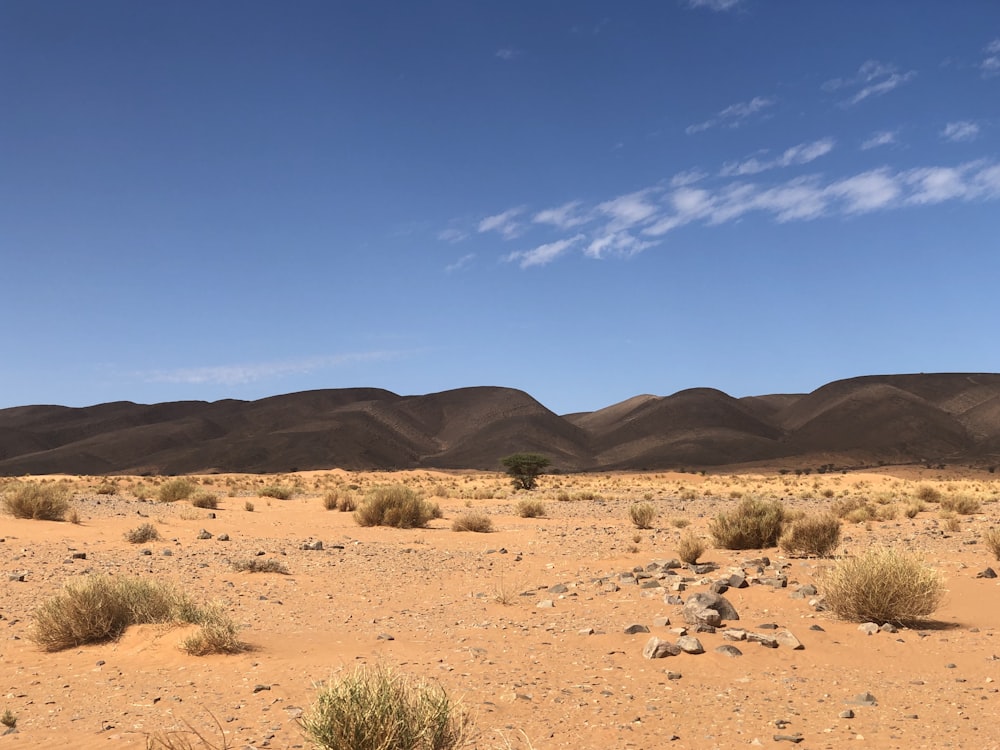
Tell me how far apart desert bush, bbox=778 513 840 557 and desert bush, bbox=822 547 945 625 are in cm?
532

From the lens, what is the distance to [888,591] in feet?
31.3

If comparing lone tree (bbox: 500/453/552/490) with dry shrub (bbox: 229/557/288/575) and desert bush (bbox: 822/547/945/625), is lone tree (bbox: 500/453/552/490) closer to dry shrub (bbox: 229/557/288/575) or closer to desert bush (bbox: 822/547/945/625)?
dry shrub (bbox: 229/557/288/575)

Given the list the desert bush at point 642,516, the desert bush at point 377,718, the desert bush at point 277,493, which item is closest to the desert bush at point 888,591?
the desert bush at point 377,718

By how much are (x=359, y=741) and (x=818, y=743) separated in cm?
353

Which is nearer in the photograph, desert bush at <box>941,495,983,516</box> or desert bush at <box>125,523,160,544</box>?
desert bush at <box>125,523,160,544</box>

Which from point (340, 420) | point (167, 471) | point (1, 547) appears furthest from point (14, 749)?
point (340, 420)

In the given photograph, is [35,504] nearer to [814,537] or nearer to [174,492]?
[174,492]

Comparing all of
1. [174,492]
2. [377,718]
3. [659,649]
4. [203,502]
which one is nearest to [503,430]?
[174,492]

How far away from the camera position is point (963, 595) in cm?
1145

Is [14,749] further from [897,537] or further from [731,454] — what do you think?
[731,454]

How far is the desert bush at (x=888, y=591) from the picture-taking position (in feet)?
31.3

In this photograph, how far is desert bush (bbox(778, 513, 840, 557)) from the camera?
49.4 ft

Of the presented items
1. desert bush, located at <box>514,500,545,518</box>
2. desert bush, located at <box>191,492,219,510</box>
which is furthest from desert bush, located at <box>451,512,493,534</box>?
desert bush, located at <box>191,492,219,510</box>

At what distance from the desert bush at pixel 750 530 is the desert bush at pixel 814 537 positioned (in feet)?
3.22
